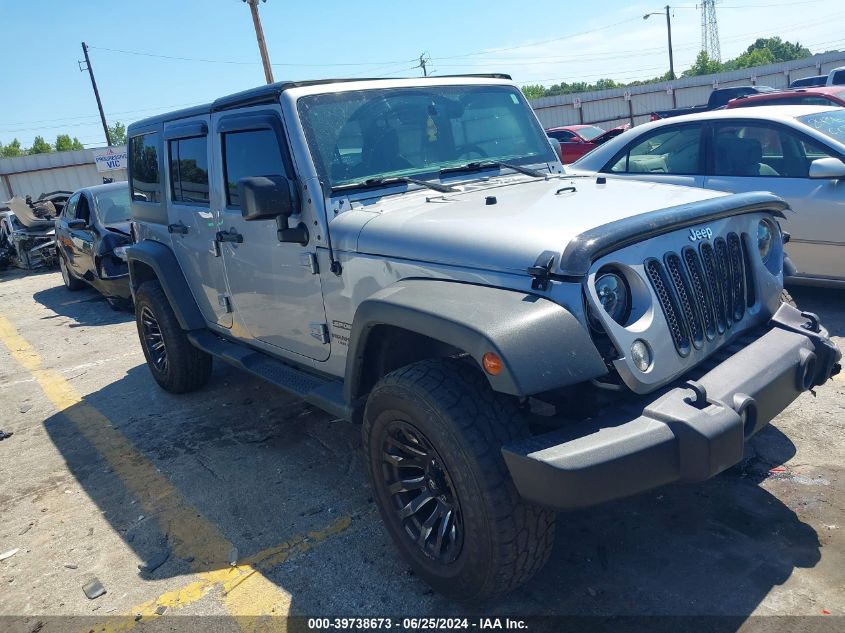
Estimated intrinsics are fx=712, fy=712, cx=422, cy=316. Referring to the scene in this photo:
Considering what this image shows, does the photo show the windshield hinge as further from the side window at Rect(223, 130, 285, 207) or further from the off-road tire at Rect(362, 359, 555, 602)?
the side window at Rect(223, 130, 285, 207)

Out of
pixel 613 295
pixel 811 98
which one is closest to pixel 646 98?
pixel 811 98

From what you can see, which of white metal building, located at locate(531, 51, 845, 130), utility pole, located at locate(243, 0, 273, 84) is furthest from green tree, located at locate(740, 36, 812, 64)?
utility pole, located at locate(243, 0, 273, 84)

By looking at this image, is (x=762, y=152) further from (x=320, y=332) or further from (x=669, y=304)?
(x=320, y=332)

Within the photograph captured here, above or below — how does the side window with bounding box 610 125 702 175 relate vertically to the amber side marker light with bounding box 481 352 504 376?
above

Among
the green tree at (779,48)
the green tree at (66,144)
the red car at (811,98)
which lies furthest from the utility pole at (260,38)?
the green tree at (779,48)

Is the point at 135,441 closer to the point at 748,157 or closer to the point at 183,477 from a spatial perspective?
the point at 183,477

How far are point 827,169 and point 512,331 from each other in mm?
4155

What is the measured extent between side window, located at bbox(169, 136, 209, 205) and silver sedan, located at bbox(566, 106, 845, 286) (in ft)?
9.78

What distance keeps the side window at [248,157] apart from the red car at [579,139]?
1306 centimetres

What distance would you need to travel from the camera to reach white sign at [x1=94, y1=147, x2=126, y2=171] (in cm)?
2691

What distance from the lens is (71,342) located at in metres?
8.29

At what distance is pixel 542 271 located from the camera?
2.57m

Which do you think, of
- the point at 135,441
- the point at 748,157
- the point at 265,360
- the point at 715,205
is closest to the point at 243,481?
the point at 265,360

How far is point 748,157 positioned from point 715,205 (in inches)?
131
